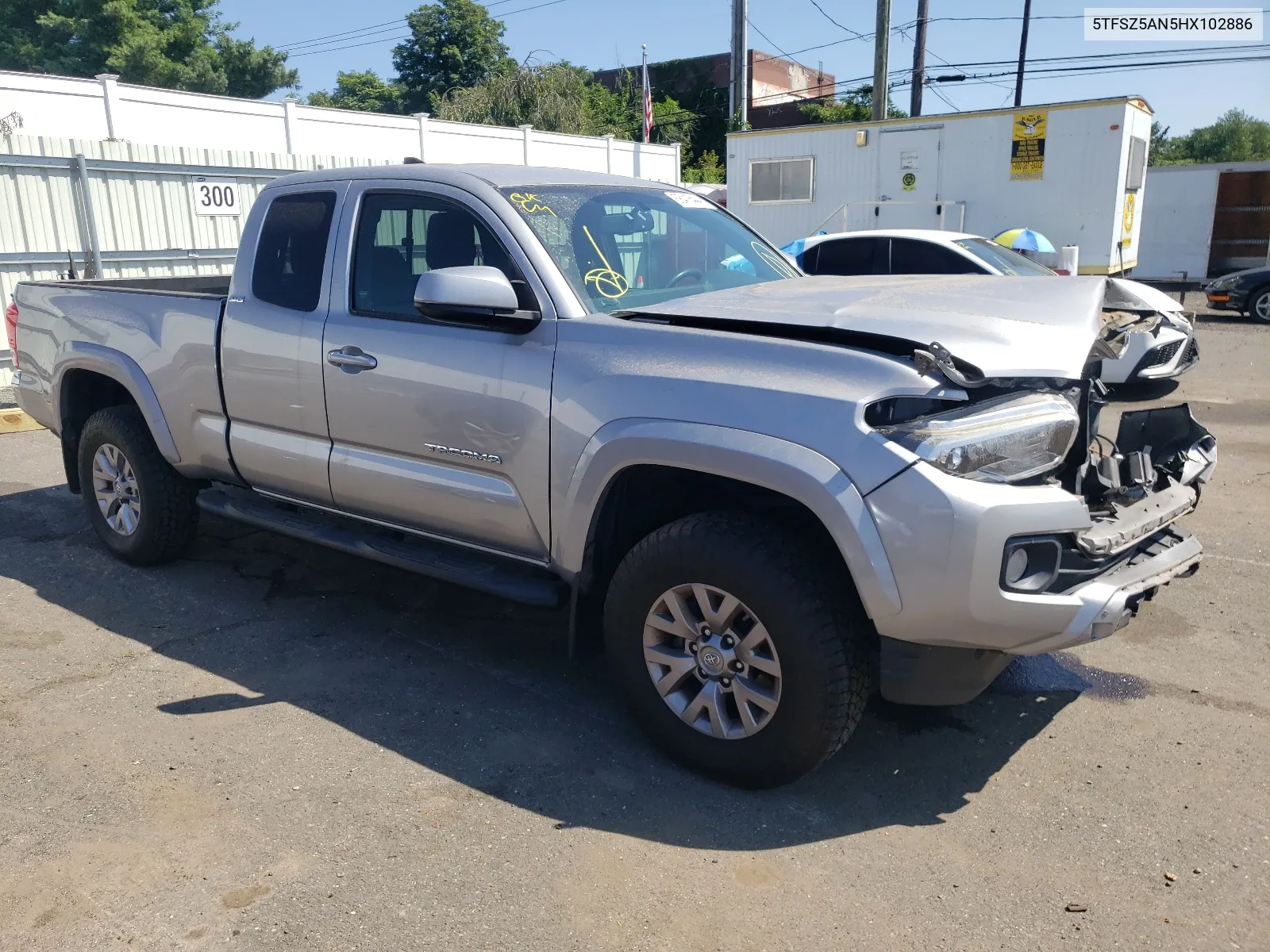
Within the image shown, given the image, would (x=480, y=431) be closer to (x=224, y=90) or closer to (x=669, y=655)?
(x=669, y=655)

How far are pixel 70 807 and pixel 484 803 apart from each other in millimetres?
1330

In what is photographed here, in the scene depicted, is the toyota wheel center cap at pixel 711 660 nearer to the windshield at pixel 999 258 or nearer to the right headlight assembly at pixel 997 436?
the right headlight assembly at pixel 997 436

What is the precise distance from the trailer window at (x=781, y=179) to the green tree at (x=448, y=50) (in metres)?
36.7

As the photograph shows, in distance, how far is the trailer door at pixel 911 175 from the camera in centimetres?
1634

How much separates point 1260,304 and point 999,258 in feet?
29.7

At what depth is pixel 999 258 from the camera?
10547mm

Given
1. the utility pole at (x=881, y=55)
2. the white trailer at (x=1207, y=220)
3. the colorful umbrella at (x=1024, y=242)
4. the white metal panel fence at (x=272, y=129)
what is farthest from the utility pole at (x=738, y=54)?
the colorful umbrella at (x=1024, y=242)

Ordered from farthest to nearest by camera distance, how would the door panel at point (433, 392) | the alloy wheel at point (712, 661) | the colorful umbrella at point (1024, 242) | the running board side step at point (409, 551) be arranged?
the colorful umbrella at point (1024, 242) → the running board side step at point (409, 551) → the door panel at point (433, 392) → the alloy wheel at point (712, 661)

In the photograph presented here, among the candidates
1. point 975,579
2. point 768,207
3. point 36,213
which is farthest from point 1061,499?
point 768,207

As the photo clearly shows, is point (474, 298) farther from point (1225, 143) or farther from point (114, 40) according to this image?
point (1225, 143)

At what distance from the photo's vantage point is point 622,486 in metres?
3.57

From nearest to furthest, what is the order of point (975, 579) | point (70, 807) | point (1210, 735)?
1. point (975, 579)
2. point (70, 807)
3. point (1210, 735)

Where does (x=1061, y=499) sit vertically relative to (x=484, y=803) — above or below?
above

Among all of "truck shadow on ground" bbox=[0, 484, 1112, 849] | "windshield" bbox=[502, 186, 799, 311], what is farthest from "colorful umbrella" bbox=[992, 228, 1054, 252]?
"truck shadow on ground" bbox=[0, 484, 1112, 849]
